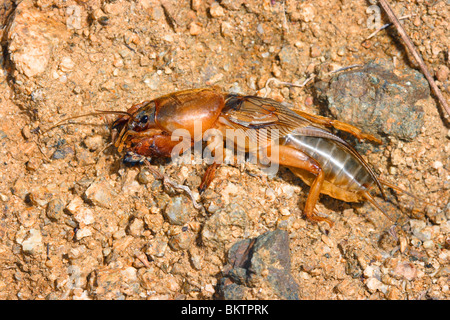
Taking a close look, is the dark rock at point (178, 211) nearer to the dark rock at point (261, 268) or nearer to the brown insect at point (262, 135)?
the brown insect at point (262, 135)

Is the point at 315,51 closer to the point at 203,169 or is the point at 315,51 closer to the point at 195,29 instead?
the point at 195,29

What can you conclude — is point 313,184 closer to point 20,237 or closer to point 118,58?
point 118,58

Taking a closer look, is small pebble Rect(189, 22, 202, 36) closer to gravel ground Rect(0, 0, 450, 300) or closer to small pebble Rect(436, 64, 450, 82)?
gravel ground Rect(0, 0, 450, 300)

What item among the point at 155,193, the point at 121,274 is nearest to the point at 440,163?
the point at 155,193

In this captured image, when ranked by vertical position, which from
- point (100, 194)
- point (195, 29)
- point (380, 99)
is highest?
point (195, 29)

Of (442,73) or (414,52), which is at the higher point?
(414,52)

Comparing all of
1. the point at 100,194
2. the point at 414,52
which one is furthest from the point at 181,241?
the point at 414,52

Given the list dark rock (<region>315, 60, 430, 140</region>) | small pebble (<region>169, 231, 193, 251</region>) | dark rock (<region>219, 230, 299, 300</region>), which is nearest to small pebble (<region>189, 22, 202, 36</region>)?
dark rock (<region>315, 60, 430, 140</region>)
